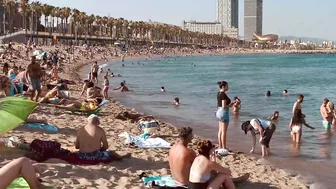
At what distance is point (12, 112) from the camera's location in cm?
629

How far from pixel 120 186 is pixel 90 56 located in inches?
2601

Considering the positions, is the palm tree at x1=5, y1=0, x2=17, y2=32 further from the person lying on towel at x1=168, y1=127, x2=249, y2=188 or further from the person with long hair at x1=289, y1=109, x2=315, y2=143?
the person lying on towel at x1=168, y1=127, x2=249, y2=188

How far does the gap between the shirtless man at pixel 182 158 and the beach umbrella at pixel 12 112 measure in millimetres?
2087

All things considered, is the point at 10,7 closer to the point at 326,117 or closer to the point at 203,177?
the point at 326,117

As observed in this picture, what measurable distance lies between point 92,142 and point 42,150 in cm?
76

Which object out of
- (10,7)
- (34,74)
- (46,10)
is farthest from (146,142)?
(46,10)

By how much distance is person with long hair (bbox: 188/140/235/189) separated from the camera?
528 cm

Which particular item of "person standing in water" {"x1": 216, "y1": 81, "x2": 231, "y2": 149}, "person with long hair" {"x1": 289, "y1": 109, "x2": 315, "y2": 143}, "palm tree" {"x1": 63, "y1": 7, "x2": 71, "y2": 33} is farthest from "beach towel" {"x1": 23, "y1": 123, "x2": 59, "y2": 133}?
"palm tree" {"x1": 63, "y1": 7, "x2": 71, "y2": 33}

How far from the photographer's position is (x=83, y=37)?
11194cm

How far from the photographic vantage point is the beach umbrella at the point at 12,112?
6060 millimetres

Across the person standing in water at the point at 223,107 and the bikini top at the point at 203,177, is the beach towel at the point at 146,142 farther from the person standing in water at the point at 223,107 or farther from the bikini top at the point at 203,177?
the bikini top at the point at 203,177

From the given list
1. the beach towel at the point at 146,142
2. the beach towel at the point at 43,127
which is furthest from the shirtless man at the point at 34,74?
the beach towel at the point at 146,142

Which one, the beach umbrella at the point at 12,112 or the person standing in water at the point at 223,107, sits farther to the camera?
the person standing in water at the point at 223,107

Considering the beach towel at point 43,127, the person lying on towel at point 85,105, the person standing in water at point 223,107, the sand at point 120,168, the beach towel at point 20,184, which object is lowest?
the sand at point 120,168
